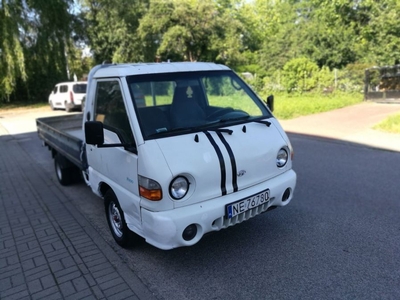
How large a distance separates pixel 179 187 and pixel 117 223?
134cm

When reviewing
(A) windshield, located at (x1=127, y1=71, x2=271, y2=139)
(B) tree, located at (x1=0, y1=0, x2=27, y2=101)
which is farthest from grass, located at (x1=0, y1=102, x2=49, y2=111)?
(A) windshield, located at (x1=127, y1=71, x2=271, y2=139)

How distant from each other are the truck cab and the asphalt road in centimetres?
45

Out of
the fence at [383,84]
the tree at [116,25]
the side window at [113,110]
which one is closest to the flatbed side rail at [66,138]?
the side window at [113,110]

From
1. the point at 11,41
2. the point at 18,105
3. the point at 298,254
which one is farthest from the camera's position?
the point at 18,105

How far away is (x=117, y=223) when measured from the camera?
4.01 meters

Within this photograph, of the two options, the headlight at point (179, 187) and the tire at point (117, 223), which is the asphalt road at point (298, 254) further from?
the headlight at point (179, 187)

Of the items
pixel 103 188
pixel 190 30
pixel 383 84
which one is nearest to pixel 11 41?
pixel 190 30

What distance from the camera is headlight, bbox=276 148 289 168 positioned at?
377cm

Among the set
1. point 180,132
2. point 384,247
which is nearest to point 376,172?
point 384,247

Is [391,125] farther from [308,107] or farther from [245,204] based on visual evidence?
[245,204]

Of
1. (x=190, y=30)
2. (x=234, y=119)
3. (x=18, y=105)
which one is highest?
(x=190, y=30)

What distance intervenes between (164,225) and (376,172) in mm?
4831

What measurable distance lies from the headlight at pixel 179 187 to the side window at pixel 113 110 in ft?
2.13

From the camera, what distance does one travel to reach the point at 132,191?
11.1 ft
